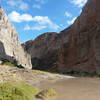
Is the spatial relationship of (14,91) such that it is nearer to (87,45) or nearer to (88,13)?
(87,45)

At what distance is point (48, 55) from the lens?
14600 centimetres

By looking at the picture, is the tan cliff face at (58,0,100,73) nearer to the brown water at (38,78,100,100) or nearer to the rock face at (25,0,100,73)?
the rock face at (25,0,100,73)

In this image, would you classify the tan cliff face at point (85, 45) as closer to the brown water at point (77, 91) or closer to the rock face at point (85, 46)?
Answer: the rock face at point (85, 46)

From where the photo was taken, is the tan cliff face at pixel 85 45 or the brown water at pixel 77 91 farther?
the tan cliff face at pixel 85 45

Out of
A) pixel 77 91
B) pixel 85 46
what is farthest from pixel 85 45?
pixel 77 91

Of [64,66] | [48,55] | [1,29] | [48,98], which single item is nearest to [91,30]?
[64,66]

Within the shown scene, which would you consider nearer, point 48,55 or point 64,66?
point 64,66

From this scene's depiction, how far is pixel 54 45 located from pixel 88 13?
82.8 m

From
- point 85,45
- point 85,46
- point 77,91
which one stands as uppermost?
point 85,45

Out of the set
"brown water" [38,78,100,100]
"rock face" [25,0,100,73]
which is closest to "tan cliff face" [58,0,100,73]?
"rock face" [25,0,100,73]

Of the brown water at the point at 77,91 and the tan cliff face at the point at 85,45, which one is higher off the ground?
the tan cliff face at the point at 85,45

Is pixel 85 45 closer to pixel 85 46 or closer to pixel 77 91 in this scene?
pixel 85 46

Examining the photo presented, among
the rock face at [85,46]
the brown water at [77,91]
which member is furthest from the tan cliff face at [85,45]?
the brown water at [77,91]

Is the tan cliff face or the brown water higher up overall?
the tan cliff face
